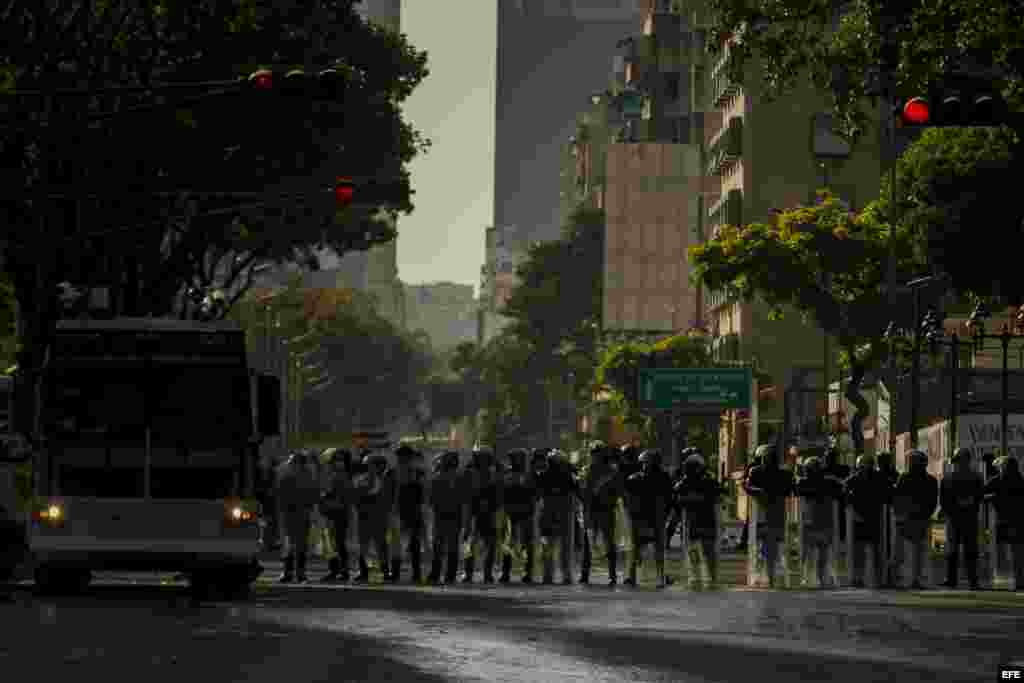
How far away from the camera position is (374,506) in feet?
118

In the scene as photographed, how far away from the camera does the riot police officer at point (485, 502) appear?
118ft

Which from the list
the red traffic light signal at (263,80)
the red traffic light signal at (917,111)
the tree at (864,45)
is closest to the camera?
the red traffic light signal at (917,111)

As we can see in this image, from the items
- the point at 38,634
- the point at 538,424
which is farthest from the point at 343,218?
the point at 538,424

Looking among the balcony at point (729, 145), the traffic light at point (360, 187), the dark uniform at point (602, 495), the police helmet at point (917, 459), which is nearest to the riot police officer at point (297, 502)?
the traffic light at point (360, 187)

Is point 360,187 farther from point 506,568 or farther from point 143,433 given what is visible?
point 143,433

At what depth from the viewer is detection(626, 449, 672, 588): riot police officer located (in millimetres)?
35438

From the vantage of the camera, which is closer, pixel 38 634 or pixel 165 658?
pixel 165 658

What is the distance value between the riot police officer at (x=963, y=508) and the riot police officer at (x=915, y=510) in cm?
31

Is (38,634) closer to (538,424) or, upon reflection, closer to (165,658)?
(165,658)

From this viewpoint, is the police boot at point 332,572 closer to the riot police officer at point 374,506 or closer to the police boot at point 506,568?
the riot police officer at point 374,506

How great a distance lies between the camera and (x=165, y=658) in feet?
61.5

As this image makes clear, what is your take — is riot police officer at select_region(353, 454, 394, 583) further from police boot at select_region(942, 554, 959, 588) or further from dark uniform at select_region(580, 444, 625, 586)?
police boot at select_region(942, 554, 959, 588)

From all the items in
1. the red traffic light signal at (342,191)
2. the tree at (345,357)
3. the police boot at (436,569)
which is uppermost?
the tree at (345,357)

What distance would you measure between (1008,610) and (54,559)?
9.44 meters
